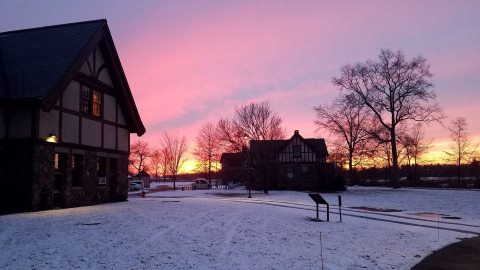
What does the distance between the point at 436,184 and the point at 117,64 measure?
47.4m

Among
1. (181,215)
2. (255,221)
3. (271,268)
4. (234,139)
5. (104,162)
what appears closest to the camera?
(271,268)

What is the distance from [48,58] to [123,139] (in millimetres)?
8673

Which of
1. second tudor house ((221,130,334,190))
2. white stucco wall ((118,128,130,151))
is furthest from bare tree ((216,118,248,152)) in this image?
white stucco wall ((118,128,130,151))

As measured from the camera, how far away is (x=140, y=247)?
36.1 feet

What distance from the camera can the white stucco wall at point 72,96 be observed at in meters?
21.9

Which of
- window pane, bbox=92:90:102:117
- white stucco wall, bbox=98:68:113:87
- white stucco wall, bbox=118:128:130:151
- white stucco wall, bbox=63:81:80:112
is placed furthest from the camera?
white stucco wall, bbox=118:128:130:151

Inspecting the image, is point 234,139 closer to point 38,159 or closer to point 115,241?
point 38,159

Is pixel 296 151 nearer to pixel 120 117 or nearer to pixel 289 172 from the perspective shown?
pixel 289 172

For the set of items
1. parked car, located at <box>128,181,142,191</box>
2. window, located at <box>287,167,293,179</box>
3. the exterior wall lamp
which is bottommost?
parked car, located at <box>128,181,142,191</box>

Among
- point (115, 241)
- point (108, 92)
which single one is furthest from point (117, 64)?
point (115, 241)

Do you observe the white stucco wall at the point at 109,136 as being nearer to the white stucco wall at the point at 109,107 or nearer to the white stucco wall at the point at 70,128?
the white stucco wall at the point at 109,107

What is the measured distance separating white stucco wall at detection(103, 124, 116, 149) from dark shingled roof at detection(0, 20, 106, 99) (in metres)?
5.69

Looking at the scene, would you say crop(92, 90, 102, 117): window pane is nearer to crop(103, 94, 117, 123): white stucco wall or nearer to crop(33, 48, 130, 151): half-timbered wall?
crop(33, 48, 130, 151): half-timbered wall

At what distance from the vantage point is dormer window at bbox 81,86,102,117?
2398cm
